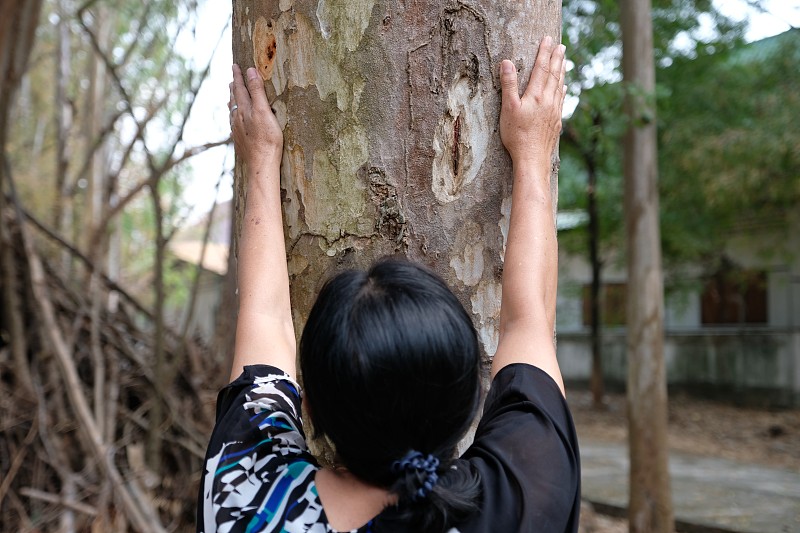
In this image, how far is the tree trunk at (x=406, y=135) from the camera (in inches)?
57.1

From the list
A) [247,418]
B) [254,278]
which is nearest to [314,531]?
[247,418]

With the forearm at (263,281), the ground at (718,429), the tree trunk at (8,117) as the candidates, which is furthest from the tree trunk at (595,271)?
the forearm at (263,281)

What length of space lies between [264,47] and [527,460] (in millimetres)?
966

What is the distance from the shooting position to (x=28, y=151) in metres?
12.9

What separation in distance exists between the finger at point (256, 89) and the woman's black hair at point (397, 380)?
571 millimetres

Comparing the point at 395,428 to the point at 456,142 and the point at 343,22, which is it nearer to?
the point at 456,142

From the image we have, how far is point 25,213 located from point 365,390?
502cm

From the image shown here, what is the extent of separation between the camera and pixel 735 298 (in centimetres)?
1306

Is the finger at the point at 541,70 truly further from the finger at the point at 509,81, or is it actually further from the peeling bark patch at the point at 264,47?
the peeling bark patch at the point at 264,47

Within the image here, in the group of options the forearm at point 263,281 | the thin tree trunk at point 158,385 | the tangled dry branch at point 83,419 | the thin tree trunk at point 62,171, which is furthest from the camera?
the thin tree trunk at point 62,171

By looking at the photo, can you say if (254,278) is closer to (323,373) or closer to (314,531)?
(323,373)

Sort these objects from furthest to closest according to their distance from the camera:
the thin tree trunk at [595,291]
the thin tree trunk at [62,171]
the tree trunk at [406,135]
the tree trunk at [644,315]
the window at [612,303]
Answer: the window at [612,303] → the thin tree trunk at [595,291] → the thin tree trunk at [62,171] → the tree trunk at [644,315] → the tree trunk at [406,135]

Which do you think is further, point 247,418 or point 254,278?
point 254,278

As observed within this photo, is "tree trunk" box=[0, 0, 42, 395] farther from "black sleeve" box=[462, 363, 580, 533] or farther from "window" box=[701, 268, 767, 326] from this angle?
"window" box=[701, 268, 767, 326]
